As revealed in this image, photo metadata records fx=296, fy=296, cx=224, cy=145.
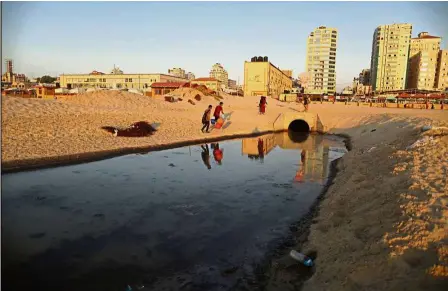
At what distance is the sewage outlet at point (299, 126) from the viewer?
3162 centimetres

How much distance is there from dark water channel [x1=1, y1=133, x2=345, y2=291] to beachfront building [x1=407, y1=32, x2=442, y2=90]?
14903cm

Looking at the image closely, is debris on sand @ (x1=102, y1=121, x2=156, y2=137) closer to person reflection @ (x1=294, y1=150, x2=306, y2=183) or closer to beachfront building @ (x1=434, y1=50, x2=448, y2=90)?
person reflection @ (x1=294, y1=150, x2=306, y2=183)

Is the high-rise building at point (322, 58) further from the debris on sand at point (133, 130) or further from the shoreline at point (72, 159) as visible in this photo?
the shoreline at point (72, 159)

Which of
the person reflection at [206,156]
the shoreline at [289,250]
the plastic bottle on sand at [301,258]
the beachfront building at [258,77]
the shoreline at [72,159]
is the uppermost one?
the beachfront building at [258,77]

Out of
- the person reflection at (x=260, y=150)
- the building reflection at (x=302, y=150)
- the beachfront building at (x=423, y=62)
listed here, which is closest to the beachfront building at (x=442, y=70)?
the beachfront building at (x=423, y=62)

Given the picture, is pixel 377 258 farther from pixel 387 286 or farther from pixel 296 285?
pixel 296 285

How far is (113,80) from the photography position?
120562 mm

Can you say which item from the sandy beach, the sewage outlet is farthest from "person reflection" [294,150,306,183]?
the sewage outlet

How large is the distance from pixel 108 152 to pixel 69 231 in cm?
915

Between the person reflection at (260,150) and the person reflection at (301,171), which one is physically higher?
the person reflection at (260,150)

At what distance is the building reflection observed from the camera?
13.9 m

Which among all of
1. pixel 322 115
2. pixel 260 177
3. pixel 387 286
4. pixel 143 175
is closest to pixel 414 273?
pixel 387 286

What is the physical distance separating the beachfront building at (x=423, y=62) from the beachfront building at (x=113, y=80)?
11201cm

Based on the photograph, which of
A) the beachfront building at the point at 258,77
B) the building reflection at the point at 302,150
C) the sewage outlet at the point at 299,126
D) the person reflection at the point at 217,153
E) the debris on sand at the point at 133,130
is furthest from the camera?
the beachfront building at the point at 258,77
